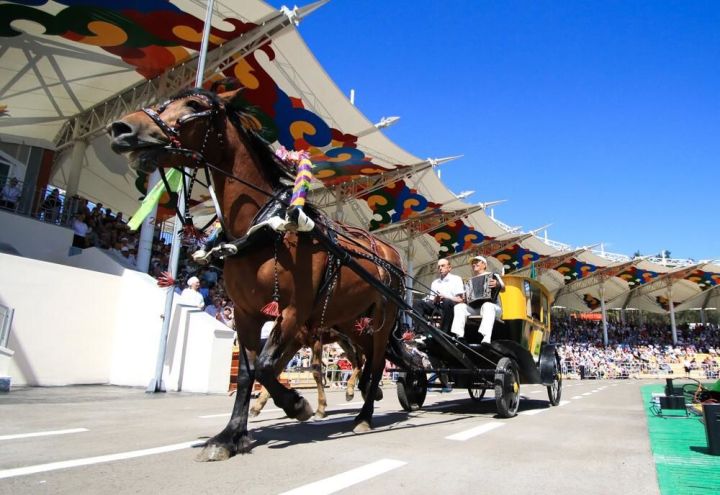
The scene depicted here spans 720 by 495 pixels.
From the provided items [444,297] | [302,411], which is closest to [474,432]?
[302,411]

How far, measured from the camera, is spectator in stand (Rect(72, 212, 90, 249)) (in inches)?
535

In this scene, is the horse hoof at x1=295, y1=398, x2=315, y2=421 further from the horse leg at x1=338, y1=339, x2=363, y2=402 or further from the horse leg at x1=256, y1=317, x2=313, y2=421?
the horse leg at x1=338, y1=339, x2=363, y2=402

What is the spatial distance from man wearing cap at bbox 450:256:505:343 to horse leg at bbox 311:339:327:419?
1826 millimetres

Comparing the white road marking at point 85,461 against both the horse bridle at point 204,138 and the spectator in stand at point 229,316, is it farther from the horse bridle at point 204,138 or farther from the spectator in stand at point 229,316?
the spectator in stand at point 229,316

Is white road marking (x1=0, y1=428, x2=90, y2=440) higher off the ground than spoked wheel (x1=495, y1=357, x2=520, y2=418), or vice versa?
spoked wheel (x1=495, y1=357, x2=520, y2=418)

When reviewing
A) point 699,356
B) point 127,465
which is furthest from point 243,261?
point 699,356

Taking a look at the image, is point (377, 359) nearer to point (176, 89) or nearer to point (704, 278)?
point (176, 89)

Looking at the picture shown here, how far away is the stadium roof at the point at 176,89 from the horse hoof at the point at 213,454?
461 cm

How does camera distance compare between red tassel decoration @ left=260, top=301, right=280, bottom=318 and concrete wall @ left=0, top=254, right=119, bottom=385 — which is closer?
red tassel decoration @ left=260, top=301, right=280, bottom=318

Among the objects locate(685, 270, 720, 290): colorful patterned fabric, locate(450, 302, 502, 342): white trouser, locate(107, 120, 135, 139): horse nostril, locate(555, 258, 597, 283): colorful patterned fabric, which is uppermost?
locate(685, 270, 720, 290): colorful patterned fabric

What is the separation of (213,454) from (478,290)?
4.22 meters

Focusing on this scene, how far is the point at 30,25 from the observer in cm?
1251

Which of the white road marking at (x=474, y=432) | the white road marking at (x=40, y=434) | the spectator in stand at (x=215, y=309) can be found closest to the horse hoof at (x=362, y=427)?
the white road marking at (x=474, y=432)

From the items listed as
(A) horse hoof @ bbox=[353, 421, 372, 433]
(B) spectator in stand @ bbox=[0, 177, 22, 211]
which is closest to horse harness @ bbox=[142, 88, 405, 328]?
(A) horse hoof @ bbox=[353, 421, 372, 433]
